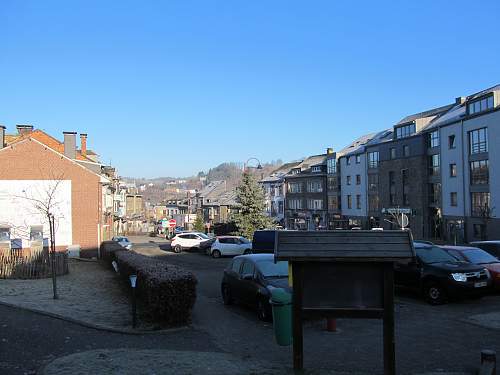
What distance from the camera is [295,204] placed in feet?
287

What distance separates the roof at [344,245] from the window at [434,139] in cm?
5129

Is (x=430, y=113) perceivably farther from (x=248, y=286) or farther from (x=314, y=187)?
(x=248, y=286)

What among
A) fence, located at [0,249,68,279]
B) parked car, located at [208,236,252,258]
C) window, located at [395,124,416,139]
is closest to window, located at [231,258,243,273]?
fence, located at [0,249,68,279]

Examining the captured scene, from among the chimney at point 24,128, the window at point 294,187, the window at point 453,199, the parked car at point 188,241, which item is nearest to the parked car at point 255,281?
the parked car at point 188,241

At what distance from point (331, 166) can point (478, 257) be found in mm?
64320

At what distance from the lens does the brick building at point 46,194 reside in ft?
115

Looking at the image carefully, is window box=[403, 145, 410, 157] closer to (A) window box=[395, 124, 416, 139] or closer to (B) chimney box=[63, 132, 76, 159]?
(A) window box=[395, 124, 416, 139]

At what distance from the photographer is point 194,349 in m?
8.65

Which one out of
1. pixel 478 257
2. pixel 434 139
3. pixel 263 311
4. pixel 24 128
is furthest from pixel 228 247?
pixel 434 139

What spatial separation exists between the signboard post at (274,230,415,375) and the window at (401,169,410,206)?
55.4 meters

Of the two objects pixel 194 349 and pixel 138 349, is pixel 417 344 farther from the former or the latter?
pixel 138 349

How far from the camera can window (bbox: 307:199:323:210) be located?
270ft

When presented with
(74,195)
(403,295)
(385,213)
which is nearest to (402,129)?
(385,213)

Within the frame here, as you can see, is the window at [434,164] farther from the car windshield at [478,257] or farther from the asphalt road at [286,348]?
the asphalt road at [286,348]
